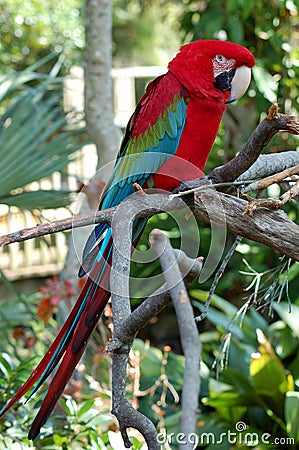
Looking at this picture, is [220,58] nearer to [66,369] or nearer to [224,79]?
[224,79]

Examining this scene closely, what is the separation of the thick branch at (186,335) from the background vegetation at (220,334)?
2.0 inches

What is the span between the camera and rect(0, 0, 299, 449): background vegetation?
3.58 ft

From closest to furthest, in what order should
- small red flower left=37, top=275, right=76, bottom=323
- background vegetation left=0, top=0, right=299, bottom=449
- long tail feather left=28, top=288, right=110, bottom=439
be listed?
long tail feather left=28, top=288, right=110, bottom=439 < background vegetation left=0, top=0, right=299, bottom=449 < small red flower left=37, top=275, right=76, bottom=323

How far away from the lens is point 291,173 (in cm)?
72

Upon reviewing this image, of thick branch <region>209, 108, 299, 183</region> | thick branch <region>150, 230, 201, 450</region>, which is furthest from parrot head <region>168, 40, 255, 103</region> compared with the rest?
thick branch <region>209, 108, 299, 183</region>

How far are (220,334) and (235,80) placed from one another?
1171mm

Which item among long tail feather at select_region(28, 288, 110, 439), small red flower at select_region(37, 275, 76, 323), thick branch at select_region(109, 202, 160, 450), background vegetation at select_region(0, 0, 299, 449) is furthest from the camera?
small red flower at select_region(37, 275, 76, 323)

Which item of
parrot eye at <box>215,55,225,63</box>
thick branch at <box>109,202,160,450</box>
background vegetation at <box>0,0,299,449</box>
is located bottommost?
background vegetation at <box>0,0,299,449</box>

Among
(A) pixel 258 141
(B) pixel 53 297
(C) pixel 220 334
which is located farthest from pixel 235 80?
(C) pixel 220 334

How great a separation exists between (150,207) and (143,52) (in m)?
4.94

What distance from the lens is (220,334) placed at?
210 cm

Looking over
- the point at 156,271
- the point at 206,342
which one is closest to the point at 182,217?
the point at 206,342

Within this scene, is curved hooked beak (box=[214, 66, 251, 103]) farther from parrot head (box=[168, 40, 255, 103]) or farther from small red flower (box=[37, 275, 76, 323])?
small red flower (box=[37, 275, 76, 323])

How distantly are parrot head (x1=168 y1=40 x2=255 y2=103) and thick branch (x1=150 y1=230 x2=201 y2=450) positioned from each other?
28 cm
